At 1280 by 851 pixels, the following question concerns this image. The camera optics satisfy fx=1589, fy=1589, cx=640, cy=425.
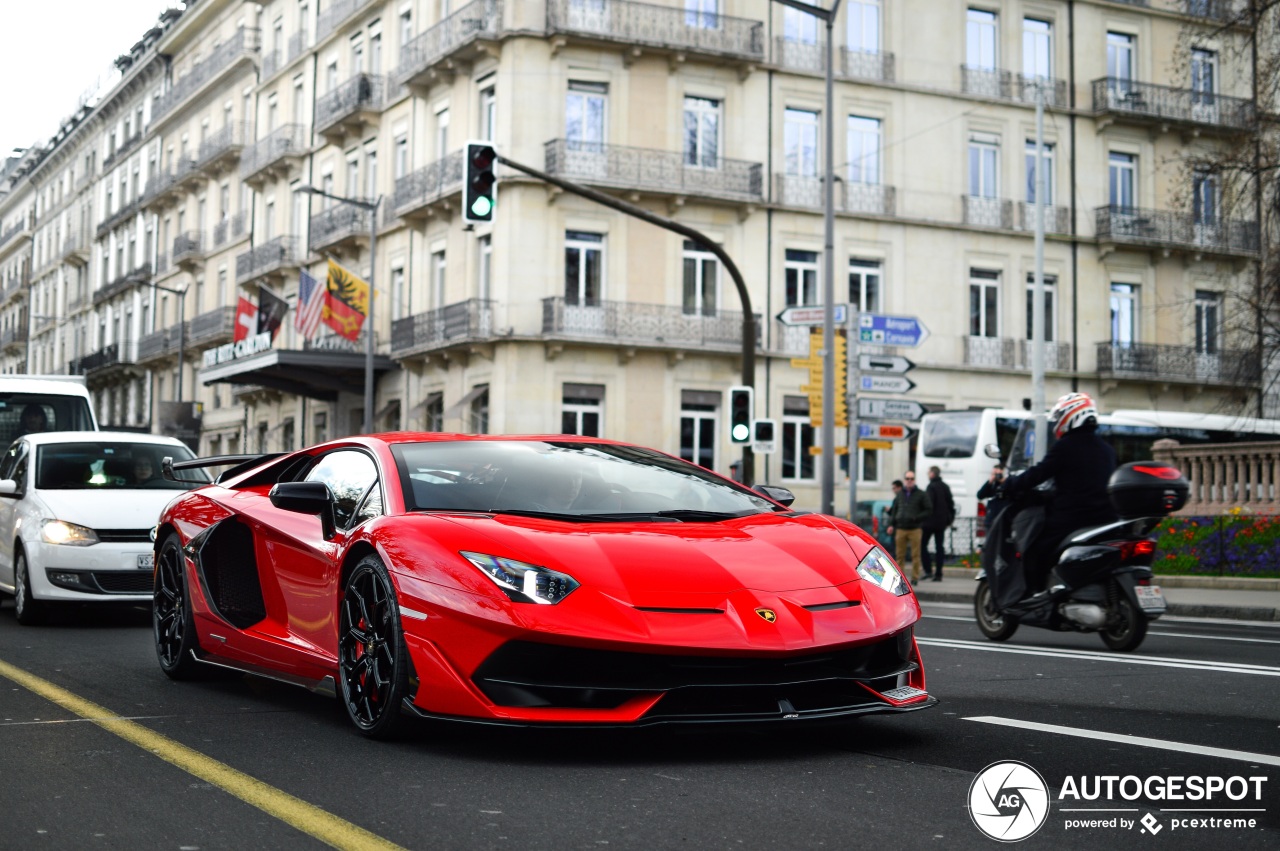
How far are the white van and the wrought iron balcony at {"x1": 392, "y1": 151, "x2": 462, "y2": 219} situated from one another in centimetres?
2176

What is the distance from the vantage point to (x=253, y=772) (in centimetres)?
536

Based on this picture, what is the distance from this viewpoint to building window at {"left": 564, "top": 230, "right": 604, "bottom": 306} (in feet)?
129

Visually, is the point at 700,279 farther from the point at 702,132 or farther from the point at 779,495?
the point at 779,495

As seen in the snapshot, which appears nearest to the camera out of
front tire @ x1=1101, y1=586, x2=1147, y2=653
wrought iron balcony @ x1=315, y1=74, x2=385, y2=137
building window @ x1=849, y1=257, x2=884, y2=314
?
front tire @ x1=1101, y1=586, x2=1147, y2=653

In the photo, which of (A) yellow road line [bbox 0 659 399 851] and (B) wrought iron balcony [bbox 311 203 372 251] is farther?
(B) wrought iron balcony [bbox 311 203 372 251]

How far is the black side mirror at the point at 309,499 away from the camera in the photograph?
21.7ft

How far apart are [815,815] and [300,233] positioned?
49.0 m

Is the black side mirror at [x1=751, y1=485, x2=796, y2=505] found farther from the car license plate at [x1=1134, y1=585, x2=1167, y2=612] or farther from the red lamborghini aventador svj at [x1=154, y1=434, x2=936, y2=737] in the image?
the car license plate at [x1=1134, y1=585, x2=1167, y2=612]

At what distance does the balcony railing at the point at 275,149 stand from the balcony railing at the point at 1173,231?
81.9 ft

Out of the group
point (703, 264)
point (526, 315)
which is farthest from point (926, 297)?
point (526, 315)

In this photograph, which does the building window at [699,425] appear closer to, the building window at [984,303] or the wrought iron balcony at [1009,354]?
the wrought iron balcony at [1009,354]

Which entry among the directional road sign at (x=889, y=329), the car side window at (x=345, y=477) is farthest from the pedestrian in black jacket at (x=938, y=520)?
the car side window at (x=345, y=477)

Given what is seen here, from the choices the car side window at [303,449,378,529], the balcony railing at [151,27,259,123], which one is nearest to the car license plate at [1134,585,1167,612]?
the car side window at [303,449,378,529]

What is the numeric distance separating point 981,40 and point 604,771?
41614 millimetres
